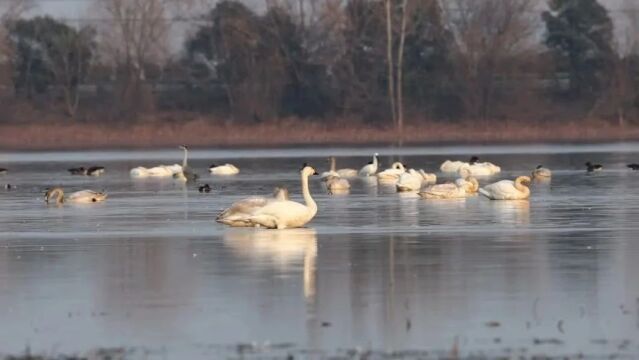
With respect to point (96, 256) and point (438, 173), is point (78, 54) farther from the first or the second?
point (96, 256)

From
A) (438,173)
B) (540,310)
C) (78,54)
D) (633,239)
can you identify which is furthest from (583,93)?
(540,310)

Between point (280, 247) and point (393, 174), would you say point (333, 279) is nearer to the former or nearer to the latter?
point (280, 247)

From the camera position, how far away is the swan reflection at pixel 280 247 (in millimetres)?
15609

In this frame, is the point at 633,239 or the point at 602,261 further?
the point at 633,239

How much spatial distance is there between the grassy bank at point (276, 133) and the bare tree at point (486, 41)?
324 cm

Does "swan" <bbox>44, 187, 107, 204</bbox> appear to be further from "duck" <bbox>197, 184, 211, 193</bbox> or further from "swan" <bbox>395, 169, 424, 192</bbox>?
"swan" <bbox>395, 169, 424, 192</bbox>

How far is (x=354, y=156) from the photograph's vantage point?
4684cm

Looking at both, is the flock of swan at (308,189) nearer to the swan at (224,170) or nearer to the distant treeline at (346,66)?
the swan at (224,170)

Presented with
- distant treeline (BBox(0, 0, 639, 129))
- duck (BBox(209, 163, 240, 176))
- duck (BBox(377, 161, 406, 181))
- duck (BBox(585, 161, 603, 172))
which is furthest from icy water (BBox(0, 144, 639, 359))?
distant treeline (BBox(0, 0, 639, 129))

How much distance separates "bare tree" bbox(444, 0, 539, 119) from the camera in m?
68.1

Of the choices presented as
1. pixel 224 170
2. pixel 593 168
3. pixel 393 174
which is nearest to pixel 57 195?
pixel 393 174

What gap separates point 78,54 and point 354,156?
27836 millimetres

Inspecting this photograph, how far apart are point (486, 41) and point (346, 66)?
19.0 feet

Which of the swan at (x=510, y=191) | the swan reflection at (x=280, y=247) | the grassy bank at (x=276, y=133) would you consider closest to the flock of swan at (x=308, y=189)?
the swan at (x=510, y=191)
